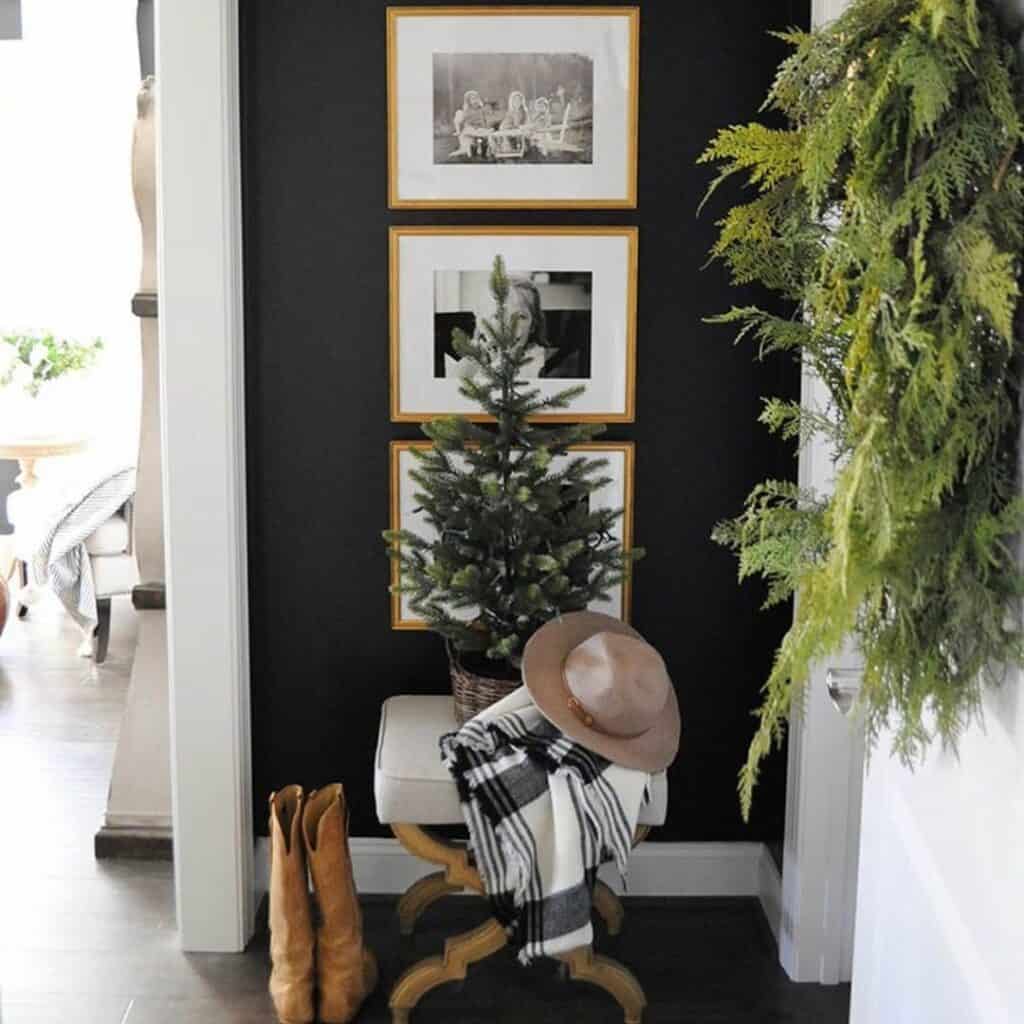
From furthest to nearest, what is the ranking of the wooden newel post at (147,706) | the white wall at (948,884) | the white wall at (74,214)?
1. the white wall at (74,214)
2. the wooden newel post at (147,706)
3. the white wall at (948,884)

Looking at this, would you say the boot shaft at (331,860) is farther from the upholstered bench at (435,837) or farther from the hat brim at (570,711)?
the hat brim at (570,711)

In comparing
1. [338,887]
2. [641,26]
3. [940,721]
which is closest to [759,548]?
[940,721]

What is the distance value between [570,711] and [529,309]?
3.22 feet

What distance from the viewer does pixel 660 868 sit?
12.2 feet

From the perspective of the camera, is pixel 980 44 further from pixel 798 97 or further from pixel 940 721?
pixel 940 721

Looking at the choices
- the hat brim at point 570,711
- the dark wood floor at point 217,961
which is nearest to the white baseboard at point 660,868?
the dark wood floor at point 217,961

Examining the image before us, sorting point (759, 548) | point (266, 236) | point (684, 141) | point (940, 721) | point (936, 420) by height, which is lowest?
point (940, 721)

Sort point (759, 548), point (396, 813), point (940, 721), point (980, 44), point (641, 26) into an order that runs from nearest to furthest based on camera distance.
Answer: point (980, 44)
point (940, 721)
point (759, 548)
point (396, 813)
point (641, 26)

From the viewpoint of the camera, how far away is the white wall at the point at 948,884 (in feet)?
5.18

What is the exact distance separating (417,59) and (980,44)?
206 cm

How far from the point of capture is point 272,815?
3135 mm

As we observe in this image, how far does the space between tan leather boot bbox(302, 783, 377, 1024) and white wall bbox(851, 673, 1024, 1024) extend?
4.21ft

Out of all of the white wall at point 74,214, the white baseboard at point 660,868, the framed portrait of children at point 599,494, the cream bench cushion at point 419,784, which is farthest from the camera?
the white wall at point 74,214

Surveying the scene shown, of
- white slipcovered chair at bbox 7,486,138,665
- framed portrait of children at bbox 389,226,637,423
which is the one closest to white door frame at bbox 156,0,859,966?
framed portrait of children at bbox 389,226,637,423
